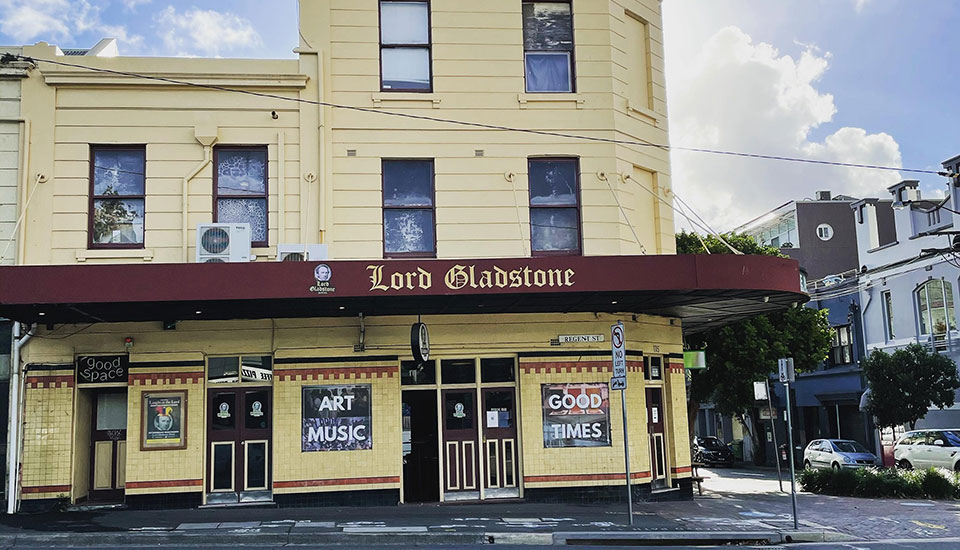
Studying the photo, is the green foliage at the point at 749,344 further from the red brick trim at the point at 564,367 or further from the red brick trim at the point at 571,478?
the red brick trim at the point at 571,478

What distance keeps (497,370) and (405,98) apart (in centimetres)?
520

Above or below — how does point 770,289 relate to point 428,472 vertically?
above

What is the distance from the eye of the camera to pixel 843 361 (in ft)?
130

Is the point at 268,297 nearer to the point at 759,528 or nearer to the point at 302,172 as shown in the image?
the point at 302,172

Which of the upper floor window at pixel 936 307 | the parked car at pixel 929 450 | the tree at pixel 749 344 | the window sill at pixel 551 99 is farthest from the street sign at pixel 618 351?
the upper floor window at pixel 936 307

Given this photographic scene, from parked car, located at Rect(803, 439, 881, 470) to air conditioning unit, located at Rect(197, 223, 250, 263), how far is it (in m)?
22.8

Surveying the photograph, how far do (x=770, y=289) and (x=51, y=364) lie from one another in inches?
469

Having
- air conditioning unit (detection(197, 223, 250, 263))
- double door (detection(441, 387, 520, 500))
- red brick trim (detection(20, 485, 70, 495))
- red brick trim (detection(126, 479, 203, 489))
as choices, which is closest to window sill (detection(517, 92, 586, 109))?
double door (detection(441, 387, 520, 500))

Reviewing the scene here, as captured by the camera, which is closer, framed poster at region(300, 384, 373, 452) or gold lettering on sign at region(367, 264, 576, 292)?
gold lettering on sign at region(367, 264, 576, 292)

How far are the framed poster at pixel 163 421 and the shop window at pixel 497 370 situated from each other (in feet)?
17.1

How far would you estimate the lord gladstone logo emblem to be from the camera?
545 inches

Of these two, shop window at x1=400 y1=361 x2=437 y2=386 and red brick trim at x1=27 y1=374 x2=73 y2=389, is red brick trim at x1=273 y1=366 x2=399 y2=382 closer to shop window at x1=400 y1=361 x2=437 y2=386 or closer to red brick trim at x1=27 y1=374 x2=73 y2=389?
shop window at x1=400 y1=361 x2=437 y2=386

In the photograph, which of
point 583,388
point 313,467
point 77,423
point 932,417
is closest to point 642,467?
point 583,388

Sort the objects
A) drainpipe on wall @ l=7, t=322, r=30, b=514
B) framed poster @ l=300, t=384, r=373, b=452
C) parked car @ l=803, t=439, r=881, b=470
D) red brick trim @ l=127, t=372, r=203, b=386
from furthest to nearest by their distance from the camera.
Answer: parked car @ l=803, t=439, r=881, b=470, framed poster @ l=300, t=384, r=373, b=452, red brick trim @ l=127, t=372, r=203, b=386, drainpipe on wall @ l=7, t=322, r=30, b=514
